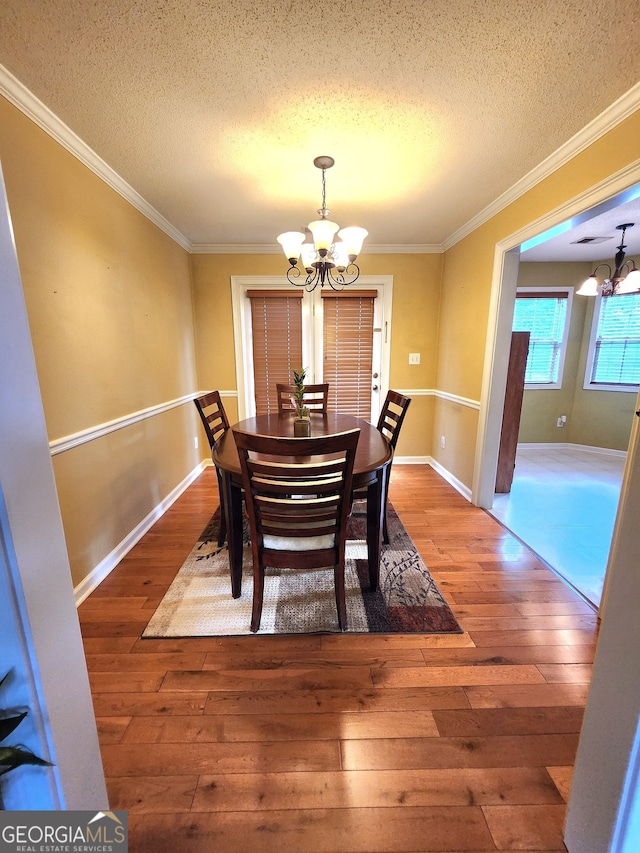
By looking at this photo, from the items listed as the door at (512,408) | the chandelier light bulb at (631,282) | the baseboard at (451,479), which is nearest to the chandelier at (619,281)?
the chandelier light bulb at (631,282)

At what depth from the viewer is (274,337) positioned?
11.8 feet

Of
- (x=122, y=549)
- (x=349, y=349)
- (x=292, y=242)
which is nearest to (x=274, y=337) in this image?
(x=349, y=349)

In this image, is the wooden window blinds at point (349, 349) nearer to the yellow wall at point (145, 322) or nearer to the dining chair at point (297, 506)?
the yellow wall at point (145, 322)

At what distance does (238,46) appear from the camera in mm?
1212

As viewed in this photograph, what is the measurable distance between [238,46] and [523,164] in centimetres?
172

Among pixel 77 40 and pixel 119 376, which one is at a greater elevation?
pixel 77 40

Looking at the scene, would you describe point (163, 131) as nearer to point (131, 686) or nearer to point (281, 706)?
point (131, 686)

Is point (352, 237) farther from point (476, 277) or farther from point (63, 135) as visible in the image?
point (63, 135)

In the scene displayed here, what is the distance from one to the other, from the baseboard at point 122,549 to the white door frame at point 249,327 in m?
1.20

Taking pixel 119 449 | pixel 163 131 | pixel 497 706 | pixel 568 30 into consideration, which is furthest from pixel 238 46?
pixel 497 706

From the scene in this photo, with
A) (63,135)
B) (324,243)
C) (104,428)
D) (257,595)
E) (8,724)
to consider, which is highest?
(63,135)

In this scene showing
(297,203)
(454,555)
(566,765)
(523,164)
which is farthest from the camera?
(297,203)

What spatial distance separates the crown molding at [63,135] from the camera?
136cm

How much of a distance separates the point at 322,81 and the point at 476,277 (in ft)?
6.55
